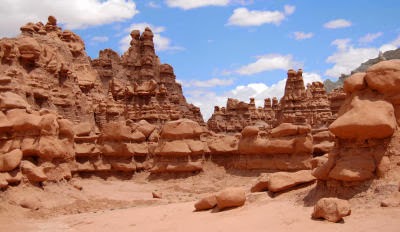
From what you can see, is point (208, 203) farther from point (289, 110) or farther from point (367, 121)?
point (289, 110)

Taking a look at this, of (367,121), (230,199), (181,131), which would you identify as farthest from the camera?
(181,131)

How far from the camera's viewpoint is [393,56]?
63.0 meters

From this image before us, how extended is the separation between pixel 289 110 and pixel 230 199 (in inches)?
1591

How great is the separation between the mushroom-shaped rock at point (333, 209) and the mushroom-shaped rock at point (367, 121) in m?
1.61

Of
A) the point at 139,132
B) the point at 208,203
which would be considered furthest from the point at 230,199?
the point at 139,132

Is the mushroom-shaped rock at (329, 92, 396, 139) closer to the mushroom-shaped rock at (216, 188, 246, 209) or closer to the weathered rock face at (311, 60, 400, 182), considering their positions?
the weathered rock face at (311, 60, 400, 182)

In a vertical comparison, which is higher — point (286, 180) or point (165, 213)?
point (286, 180)

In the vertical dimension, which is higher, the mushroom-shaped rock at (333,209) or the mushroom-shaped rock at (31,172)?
the mushroom-shaped rock at (31,172)

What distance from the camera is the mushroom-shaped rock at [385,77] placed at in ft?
28.5

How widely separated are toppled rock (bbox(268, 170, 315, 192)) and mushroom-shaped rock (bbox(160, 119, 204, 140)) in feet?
34.0

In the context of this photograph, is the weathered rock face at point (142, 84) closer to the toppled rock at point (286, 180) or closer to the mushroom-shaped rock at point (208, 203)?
the mushroom-shaped rock at point (208, 203)

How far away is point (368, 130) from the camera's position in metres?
8.41

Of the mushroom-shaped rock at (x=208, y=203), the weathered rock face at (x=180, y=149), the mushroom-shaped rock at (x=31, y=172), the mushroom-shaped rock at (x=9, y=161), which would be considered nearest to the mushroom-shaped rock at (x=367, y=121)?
the mushroom-shaped rock at (x=208, y=203)

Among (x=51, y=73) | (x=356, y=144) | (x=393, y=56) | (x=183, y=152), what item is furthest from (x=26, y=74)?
(x=393, y=56)
